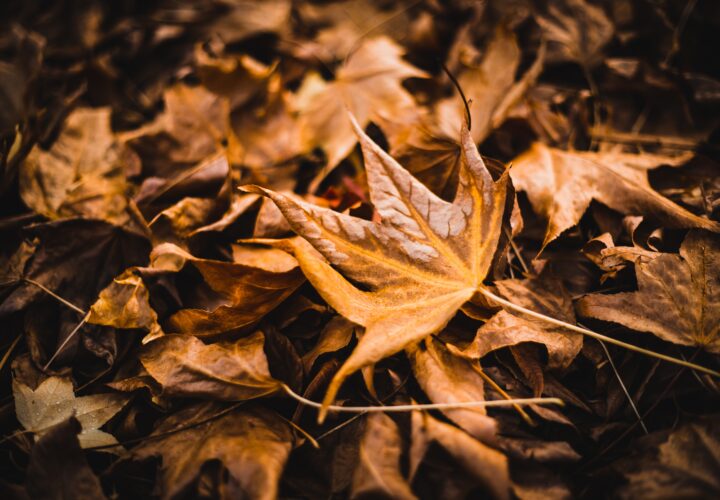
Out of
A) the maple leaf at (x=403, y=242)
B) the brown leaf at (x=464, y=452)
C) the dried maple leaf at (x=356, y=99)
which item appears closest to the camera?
the brown leaf at (x=464, y=452)

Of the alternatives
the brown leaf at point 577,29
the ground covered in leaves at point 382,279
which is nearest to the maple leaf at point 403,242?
the ground covered in leaves at point 382,279

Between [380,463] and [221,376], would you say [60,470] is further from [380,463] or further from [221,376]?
[380,463]

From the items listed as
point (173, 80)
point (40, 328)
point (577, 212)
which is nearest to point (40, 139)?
point (173, 80)

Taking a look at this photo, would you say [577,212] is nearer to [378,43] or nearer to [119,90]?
[378,43]

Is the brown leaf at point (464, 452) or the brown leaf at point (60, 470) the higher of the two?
the brown leaf at point (464, 452)

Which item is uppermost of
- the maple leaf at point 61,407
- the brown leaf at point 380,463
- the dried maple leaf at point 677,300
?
the dried maple leaf at point 677,300

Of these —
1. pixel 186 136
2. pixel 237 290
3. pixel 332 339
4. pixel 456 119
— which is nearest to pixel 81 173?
pixel 186 136

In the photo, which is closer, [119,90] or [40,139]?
[40,139]

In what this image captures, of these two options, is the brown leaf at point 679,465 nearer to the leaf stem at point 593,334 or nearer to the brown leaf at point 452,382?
the leaf stem at point 593,334
